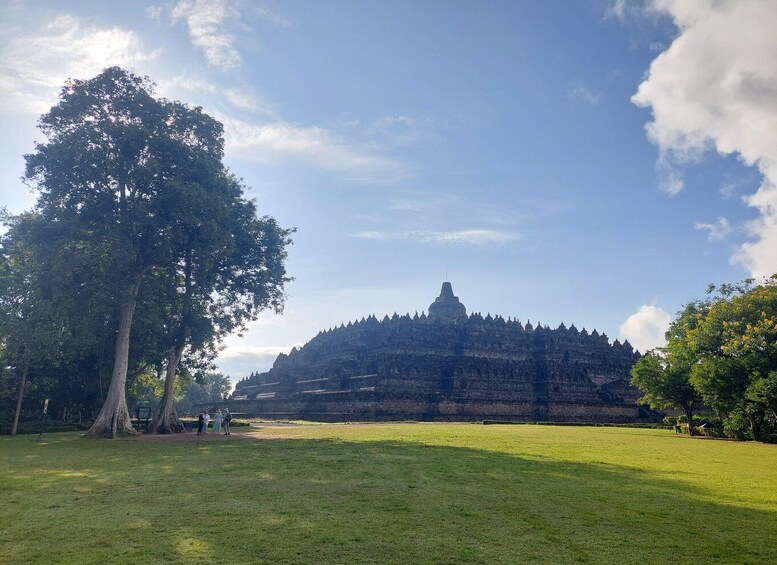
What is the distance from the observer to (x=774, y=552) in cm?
732

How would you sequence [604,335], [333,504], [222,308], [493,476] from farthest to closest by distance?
[604,335] < [222,308] < [493,476] < [333,504]

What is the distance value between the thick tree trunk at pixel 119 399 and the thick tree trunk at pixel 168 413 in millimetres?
2637

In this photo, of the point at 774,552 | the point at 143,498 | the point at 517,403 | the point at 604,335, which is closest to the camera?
the point at 774,552

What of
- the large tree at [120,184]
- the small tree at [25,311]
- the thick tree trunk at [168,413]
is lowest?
the thick tree trunk at [168,413]

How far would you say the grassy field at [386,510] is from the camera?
279 inches

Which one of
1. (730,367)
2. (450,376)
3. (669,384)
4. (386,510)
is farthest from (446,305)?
(386,510)

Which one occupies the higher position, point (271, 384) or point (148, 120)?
Result: point (148, 120)

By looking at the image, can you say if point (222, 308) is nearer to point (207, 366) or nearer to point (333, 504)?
point (207, 366)

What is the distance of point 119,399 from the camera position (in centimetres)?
2777

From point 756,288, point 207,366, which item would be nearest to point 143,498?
point 207,366

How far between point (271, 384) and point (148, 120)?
4446 cm

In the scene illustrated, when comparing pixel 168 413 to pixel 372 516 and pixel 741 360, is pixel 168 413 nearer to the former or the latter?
pixel 372 516

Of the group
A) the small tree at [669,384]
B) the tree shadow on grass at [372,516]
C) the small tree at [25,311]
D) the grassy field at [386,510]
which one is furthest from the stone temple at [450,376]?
the tree shadow on grass at [372,516]

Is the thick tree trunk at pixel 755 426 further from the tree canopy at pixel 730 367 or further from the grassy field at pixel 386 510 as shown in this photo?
the grassy field at pixel 386 510
